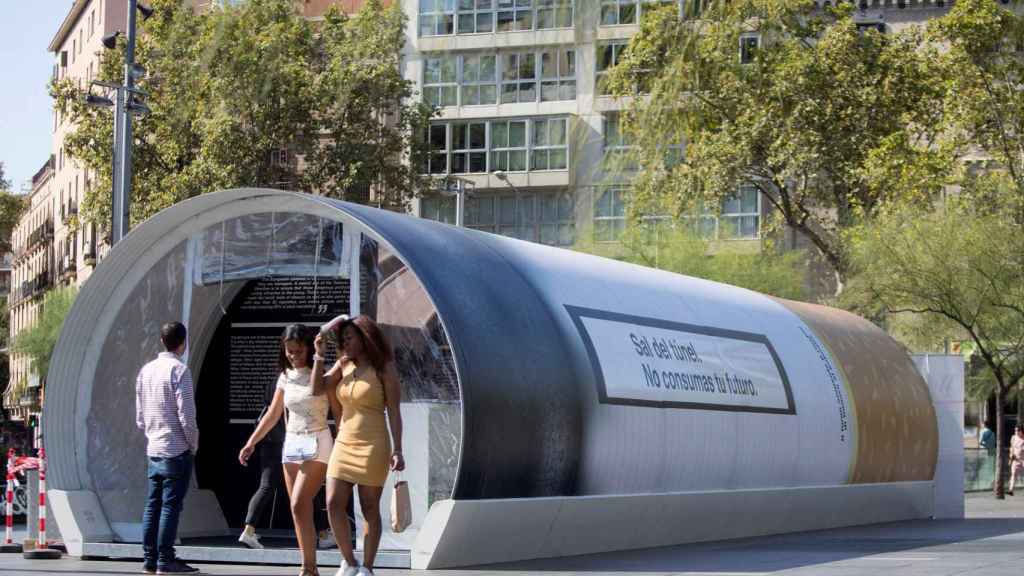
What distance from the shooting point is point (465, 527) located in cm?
1232

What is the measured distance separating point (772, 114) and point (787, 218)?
285 centimetres

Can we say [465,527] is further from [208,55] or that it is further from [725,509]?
[208,55]

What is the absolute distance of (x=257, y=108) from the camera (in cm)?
4728

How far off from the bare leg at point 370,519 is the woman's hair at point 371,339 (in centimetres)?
73

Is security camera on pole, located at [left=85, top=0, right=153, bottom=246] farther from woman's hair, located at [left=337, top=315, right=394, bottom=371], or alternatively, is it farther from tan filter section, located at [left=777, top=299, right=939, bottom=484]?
woman's hair, located at [left=337, top=315, right=394, bottom=371]

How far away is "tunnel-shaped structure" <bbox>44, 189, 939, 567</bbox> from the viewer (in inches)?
507

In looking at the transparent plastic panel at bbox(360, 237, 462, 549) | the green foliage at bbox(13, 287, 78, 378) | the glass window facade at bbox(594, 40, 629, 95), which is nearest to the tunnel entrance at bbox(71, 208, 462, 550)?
the transparent plastic panel at bbox(360, 237, 462, 549)

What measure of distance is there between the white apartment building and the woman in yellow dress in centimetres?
4593

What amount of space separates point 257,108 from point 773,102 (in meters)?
13.6

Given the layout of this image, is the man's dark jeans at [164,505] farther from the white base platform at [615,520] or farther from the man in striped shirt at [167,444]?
the white base platform at [615,520]

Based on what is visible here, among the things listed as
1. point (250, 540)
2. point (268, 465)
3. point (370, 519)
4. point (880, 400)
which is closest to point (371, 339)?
point (370, 519)

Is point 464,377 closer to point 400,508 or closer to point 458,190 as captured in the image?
point 400,508

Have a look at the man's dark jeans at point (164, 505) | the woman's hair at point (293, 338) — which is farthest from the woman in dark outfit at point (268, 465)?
the woman's hair at point (293, 338)

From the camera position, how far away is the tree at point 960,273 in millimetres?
33312
